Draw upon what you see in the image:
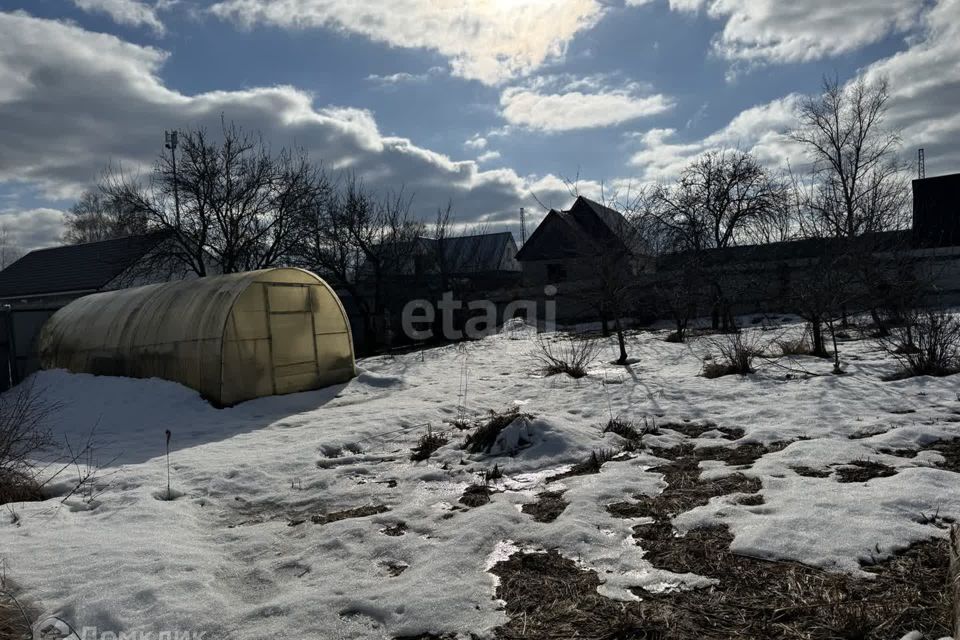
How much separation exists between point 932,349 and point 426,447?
7529mm

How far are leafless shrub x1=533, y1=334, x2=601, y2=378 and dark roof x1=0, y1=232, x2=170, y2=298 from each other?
59.0 ft

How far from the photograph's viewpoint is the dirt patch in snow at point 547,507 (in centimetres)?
419

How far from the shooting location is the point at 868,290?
11.2 meters

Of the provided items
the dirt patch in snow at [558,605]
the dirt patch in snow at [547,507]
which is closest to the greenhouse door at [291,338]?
the dirt patch in snow at [547,507]

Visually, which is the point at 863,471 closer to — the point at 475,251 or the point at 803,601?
the point at 803,601

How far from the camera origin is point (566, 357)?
1338 cm

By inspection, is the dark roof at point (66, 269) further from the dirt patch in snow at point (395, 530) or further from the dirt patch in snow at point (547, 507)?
the dirt patch in snow at point (547, 507)

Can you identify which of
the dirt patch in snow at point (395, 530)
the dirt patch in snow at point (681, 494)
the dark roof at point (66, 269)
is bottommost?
the dirt patch in snow at point (395, 530)

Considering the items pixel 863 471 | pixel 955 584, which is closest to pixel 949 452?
pixel 863 471

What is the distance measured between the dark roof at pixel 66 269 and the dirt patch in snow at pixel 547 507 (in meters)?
23.6

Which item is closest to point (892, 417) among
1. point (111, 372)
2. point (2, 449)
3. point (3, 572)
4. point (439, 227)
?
point (3, 572)

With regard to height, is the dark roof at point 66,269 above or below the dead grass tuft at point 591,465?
above

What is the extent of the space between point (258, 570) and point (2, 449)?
326 cm

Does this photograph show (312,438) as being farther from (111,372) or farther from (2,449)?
(111,372)
